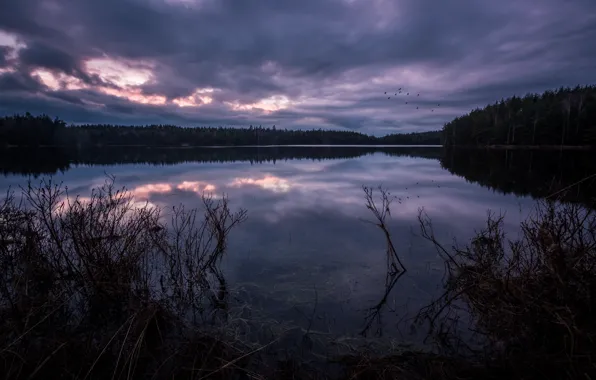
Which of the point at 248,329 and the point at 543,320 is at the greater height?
the point at 543,320

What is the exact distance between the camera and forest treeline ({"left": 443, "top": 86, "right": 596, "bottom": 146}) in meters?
76.9

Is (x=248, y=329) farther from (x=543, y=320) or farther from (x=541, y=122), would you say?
(x=541, y=122)

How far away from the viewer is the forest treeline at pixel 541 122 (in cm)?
7688

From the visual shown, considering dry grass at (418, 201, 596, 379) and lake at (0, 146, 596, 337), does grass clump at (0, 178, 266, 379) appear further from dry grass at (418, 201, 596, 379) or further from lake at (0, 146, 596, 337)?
dry grass at (418, 201, 596, 379)

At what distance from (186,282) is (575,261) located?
392 inches

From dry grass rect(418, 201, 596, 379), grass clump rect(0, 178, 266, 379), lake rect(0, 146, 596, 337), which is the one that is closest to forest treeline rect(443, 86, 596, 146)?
lake rect(0, 146, 596, 337)

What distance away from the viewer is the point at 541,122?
85.9 m

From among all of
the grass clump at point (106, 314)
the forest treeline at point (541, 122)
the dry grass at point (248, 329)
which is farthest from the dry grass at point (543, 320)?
the forest treeline at point (541, 122)

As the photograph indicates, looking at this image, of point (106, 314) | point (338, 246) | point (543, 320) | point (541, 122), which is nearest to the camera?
point (543, 320)

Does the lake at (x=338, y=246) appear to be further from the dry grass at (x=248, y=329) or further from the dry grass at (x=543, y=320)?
the dry grass at (x=543, y=320)

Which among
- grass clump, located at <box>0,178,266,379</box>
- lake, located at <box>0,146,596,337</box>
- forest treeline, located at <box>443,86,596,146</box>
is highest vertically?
forest treeline, located at <box>443,86,596,146</box>

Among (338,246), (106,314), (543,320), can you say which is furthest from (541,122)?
(106,314)

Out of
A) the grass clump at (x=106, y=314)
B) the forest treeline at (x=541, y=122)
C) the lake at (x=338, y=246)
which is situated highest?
the forest treeline at (x=541, y=122)

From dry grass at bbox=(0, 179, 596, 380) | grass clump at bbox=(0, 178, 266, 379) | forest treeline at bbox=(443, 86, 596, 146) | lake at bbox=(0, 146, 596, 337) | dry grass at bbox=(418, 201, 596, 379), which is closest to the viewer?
dry grass at bbox=(418, 201, 596, 379)
